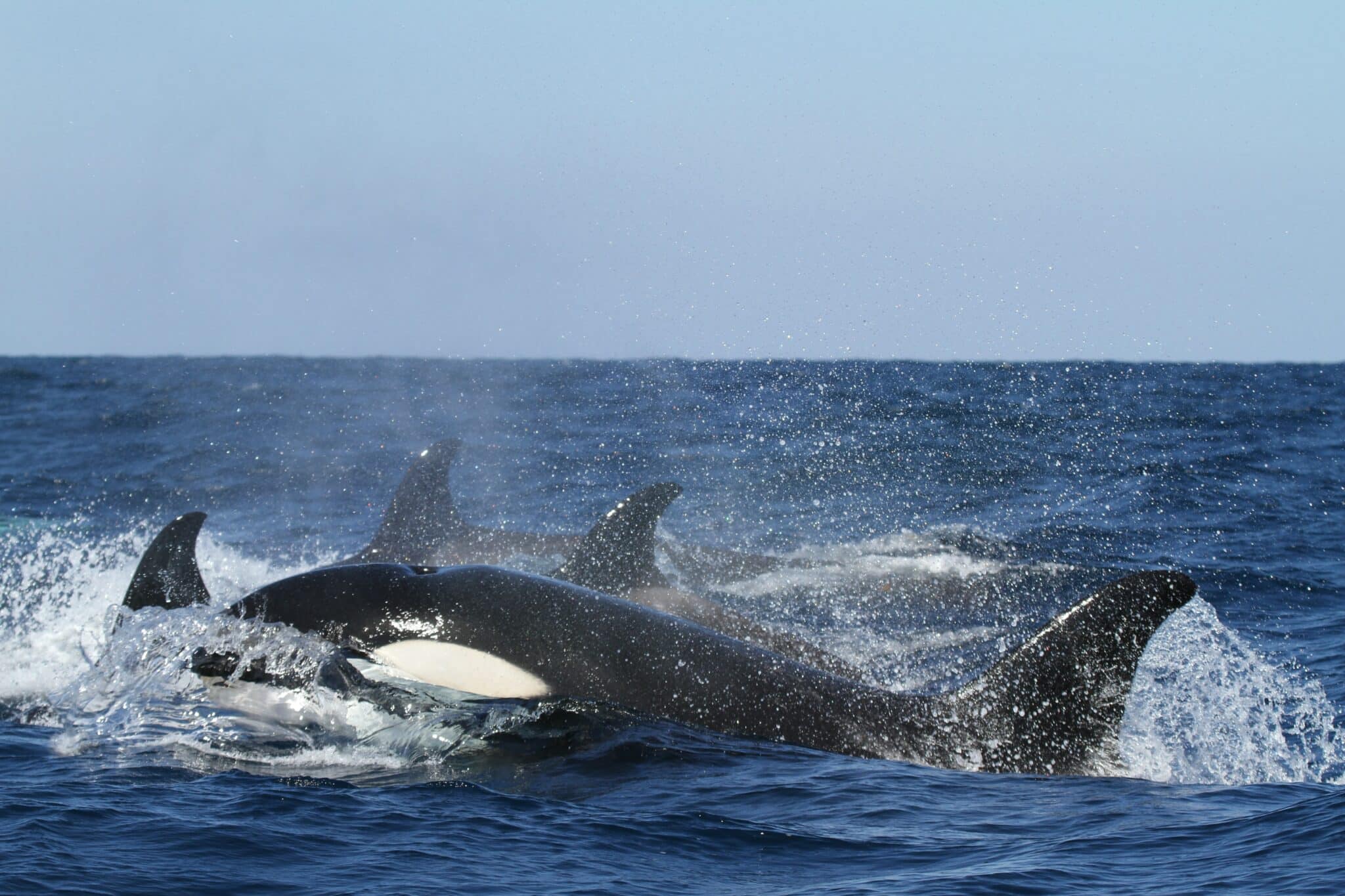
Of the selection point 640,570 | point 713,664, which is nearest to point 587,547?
point 640,570

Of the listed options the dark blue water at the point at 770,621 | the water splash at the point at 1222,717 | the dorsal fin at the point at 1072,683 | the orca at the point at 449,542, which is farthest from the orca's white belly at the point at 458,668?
the orca at the point at 449,542

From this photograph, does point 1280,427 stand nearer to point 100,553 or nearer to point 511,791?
point 100,553

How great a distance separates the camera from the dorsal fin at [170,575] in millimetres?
7625

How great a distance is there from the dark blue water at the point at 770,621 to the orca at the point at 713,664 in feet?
0.60

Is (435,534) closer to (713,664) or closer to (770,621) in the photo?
(770,621)

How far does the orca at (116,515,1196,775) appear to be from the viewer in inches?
221

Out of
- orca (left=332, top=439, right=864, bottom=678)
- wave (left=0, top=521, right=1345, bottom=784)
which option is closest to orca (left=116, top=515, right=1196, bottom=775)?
wave (left=0, top=521, right=1345, bottom=784)

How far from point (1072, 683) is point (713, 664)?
5.64 feet

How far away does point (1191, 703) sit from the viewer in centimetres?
759

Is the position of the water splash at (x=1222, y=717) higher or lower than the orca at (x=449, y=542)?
lower

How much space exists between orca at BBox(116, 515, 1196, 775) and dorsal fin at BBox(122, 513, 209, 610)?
1278mm

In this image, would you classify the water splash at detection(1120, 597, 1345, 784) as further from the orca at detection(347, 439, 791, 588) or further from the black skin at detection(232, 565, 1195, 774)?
the orca at detection(347, 439, 791, 588)

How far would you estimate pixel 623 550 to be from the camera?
932 cm

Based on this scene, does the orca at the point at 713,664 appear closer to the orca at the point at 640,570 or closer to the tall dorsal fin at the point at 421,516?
the orca at the point at 640,570
